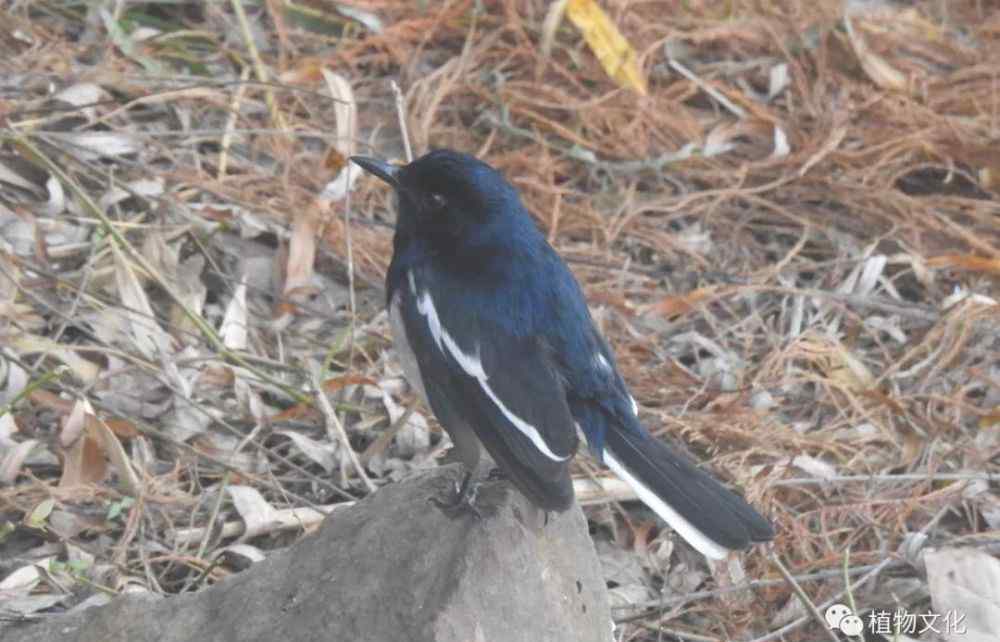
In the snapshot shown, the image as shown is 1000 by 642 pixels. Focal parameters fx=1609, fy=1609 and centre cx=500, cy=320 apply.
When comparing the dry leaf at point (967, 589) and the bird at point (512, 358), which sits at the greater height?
the bird at point (512, 358)

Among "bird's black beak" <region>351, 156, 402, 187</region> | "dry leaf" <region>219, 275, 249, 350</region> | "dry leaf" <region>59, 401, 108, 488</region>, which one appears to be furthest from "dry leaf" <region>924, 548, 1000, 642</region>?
"dry leaf" <region>59, 401, 108, 488</region>

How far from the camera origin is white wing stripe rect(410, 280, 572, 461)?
11.6 ft

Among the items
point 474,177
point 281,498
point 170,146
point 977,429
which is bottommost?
point 977,429

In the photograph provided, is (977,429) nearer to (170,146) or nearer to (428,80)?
(428,80)

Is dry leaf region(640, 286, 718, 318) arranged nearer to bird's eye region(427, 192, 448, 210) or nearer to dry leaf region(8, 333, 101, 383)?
bird's eye region(427, 192, 448, 210)

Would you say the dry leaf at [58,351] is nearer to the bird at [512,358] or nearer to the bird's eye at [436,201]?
the bird at [512,358]

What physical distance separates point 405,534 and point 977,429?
7.74 ft

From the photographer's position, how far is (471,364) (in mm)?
3707

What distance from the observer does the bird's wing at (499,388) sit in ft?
11.5

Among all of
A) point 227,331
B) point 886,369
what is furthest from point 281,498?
point 886,369

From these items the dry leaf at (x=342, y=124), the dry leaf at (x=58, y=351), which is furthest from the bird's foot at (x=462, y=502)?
the dry leaf at (x=342, y=124)

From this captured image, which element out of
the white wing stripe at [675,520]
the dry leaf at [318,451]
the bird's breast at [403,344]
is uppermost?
the bird's breast at [403,344]

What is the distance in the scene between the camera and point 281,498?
4.48 m

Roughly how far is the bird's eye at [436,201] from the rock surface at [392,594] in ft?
2.32
